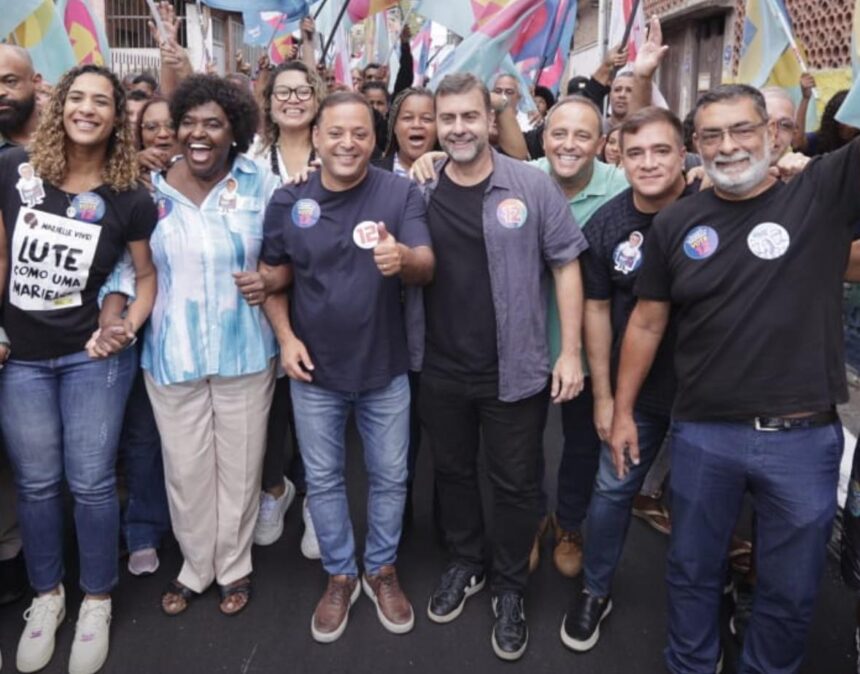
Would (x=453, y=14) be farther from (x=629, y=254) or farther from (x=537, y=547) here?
(x=537, y=547)

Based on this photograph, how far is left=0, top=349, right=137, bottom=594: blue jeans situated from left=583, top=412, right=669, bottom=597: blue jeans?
1.84m

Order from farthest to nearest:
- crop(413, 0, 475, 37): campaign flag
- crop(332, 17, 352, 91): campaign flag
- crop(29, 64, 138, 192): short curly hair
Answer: crop(332, 17, 352, 91): campaign flag
crop(413, 0, 475, 37): campaign flag
crop(29, 64, 138, 192): short curly hair

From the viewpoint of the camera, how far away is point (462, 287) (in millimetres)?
2838

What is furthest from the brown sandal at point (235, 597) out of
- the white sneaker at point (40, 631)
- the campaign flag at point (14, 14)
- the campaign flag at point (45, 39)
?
the campaign flag at point (14, 14)

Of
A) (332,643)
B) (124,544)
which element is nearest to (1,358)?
(124,544)

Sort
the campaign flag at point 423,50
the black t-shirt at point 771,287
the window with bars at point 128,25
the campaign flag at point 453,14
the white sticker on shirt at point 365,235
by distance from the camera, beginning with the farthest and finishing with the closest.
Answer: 1. the window with bars at point 128,25
2. the campaign flag at point 423,50
3. the campaign flag at point 453,14
4. the white sticker on shirt at point 365,235
5. the black t-shirt at point 771,287

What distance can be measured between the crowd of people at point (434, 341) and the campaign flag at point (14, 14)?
4.56ft

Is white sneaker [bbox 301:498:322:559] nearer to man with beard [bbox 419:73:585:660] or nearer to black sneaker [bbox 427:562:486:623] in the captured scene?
black sneaker [bbox 427:562:486:623]

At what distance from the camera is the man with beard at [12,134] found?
319cm

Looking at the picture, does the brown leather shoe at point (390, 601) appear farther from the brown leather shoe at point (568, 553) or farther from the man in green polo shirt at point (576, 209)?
the brown leather shoe at point (568, 553)

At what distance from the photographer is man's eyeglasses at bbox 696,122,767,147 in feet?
7.59

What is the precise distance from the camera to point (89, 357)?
2.79 m

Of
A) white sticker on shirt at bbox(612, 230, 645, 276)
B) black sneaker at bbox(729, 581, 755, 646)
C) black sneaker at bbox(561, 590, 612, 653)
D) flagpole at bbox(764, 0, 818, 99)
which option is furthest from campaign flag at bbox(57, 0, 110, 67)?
black sneaker at bbox(729, 581, 755, 646)

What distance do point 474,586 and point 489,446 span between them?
2.25ft
